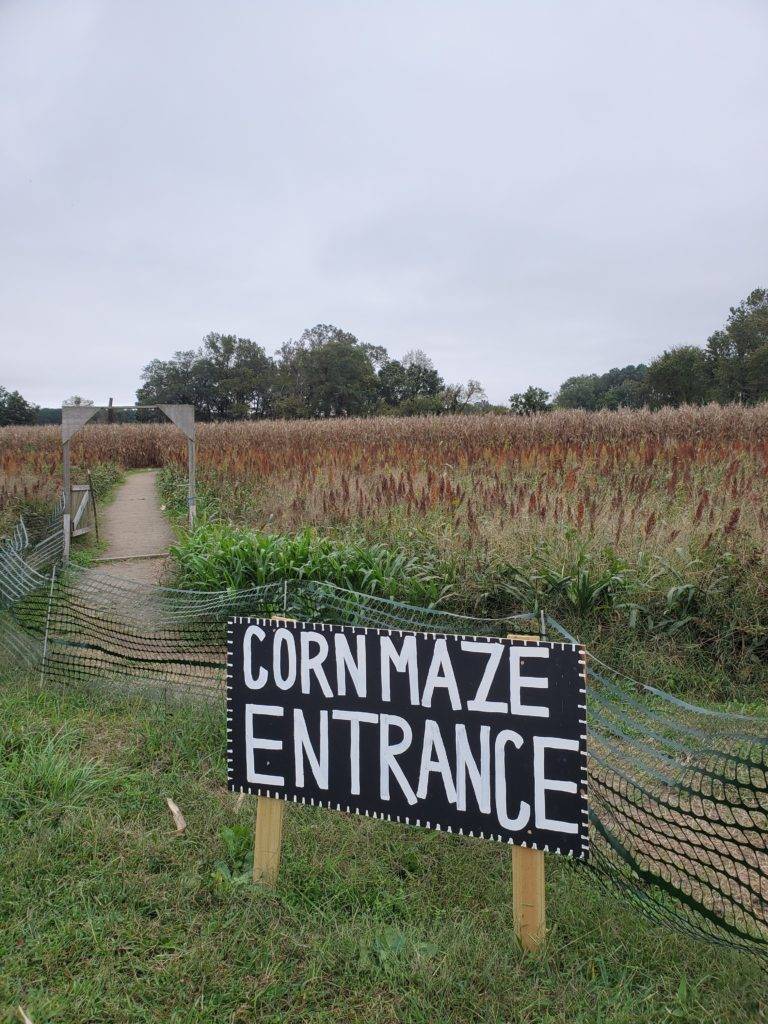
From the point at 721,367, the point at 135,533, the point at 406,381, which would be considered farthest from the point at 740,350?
the point at 135,533

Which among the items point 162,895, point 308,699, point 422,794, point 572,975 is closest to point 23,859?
point 162,895

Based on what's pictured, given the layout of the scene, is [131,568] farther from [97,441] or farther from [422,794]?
[97,441]

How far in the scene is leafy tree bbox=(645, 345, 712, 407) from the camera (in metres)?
55.9

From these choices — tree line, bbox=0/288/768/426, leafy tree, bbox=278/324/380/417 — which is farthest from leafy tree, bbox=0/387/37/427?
leafy tree, bbox=278/324/380/417

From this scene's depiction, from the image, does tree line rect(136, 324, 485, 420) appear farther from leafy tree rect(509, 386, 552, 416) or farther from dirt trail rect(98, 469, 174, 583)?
dirt trail rect(98, 469, 174, 583)

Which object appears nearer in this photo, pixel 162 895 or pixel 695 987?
pixel 695 987

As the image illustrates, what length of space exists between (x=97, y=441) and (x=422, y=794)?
22.2 m

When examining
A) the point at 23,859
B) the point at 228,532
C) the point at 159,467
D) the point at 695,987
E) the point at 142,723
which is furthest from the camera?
the point at 159,467

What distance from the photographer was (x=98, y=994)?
1.99 meters

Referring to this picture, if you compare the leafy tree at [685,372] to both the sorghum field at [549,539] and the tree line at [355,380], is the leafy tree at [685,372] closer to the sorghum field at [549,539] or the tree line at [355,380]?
the tree line at [355,380]

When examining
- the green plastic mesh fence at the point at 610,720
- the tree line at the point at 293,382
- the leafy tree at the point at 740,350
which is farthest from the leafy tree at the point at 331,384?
the green plastic mesh fence at the point at 610,720

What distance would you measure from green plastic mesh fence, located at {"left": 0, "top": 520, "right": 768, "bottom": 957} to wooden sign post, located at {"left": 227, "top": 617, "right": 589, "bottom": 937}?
1.94ft

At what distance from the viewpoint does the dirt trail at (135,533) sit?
8195mm

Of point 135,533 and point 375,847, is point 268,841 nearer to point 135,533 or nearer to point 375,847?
point 375,847
